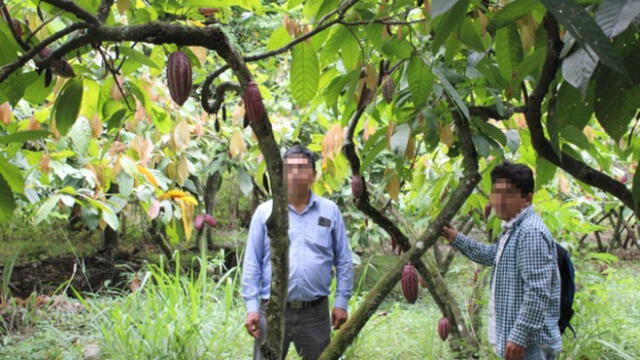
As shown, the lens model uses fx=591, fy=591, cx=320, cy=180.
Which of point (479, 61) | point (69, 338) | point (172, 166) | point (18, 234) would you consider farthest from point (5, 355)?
point (18, 234)

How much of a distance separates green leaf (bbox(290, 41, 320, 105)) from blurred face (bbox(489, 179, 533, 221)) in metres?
1.08

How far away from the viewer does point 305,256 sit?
2256 mm

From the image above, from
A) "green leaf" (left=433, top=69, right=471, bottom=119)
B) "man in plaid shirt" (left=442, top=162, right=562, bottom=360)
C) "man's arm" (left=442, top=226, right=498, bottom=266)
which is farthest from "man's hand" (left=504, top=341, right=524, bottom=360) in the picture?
"green leaf" (left=433, top=69, right=471, bottom=119)

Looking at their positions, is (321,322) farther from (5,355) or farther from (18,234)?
(18,234)

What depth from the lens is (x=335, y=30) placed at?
127 cm

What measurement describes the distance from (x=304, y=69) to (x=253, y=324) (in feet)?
4.06

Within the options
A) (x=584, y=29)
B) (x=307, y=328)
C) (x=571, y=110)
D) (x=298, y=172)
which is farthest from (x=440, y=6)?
(x=307, y=328)

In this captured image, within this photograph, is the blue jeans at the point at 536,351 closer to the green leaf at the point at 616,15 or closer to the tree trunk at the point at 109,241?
the green leaf at the point at 616,15

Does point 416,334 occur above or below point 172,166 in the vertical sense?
below

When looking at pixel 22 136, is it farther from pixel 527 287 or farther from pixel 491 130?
pixel 527 287

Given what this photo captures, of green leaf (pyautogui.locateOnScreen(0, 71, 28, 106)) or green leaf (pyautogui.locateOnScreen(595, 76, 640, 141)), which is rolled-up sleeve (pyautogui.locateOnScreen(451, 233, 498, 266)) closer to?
green leaf (pyautogui.locateOnScreen(595, 76, 640, 141))

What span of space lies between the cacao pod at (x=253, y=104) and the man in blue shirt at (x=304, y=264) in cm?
142

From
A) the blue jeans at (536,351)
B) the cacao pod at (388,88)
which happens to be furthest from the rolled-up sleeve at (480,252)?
the cacao pod at (388,88)

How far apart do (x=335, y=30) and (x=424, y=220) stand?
1.85 m
